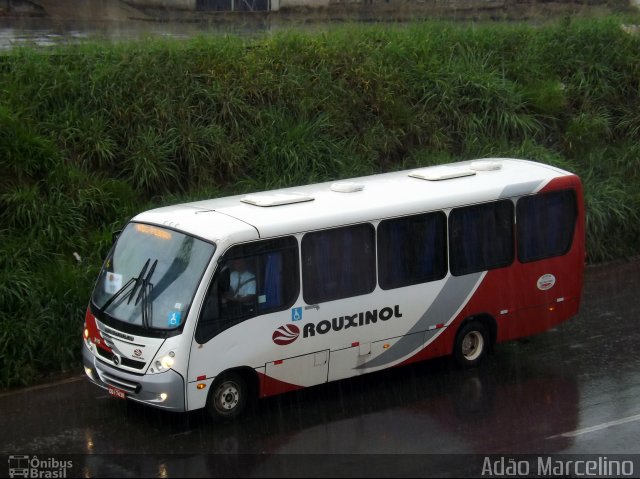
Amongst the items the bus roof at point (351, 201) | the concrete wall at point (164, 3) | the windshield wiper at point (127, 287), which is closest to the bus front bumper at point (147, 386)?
the windshield wiper at point (127, 287)

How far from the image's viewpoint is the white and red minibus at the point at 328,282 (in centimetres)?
1019

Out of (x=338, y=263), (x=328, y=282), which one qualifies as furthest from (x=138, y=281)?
(x=338, y=263)

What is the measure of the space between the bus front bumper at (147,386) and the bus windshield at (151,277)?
0.50 meters

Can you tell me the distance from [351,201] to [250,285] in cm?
162

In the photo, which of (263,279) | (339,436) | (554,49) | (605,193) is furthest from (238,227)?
(554,49)

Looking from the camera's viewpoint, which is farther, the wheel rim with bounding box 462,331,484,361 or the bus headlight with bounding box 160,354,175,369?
the wheel rim with bounding box 462,331,484,361

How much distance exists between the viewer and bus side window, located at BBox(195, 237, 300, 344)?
10.2m

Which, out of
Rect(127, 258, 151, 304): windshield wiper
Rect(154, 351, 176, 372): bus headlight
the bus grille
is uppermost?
Rect(127, 258, 151, 304): windshield wiper

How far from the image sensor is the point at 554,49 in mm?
20297

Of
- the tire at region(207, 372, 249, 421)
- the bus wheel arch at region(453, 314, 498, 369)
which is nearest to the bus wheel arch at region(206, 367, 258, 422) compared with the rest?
the tire at region(207, 372, 249, 421)

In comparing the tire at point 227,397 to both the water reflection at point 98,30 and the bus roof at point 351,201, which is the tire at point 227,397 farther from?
the water reflection at point 98,30

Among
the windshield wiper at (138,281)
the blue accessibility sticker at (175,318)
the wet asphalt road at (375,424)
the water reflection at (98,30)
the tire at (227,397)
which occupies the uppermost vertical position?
the water reflection at (98,30)

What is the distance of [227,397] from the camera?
1045cm

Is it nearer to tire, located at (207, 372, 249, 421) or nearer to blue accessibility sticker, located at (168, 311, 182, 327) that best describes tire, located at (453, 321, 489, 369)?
tire, located at (207, 372, 249, 421)
